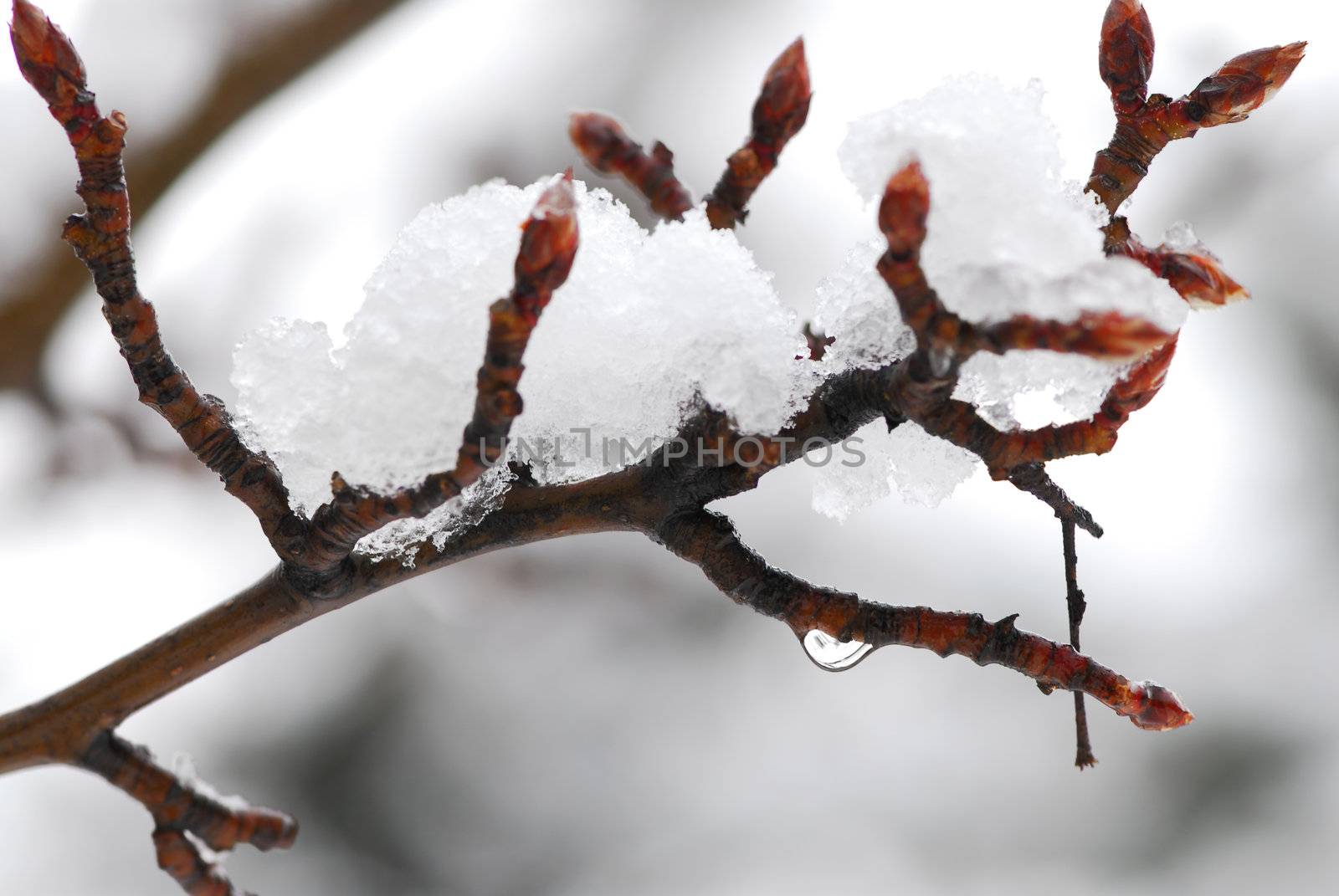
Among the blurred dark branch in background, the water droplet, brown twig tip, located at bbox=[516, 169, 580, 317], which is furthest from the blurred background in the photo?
brown twig tip, located at bbox=[516, 169, 580, 317]

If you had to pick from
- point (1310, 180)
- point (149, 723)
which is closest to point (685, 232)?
point (149, 723)

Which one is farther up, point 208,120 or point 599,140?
point 208,120

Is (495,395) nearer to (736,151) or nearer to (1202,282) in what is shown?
(736,151)

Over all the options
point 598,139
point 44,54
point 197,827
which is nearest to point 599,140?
point 598,139

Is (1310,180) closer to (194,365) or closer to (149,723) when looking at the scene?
(194,365)

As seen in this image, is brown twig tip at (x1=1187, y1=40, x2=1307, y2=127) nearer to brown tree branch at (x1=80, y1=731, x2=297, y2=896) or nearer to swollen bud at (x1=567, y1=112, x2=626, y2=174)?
swollen bud at (x1=567, y1=112, x2=626, y2=174)

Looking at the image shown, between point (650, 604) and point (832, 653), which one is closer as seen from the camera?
point (832, 653)

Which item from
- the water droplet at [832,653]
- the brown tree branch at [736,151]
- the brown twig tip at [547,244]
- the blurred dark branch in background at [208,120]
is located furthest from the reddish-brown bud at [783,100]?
the blurred dark branch in background at [208,120]

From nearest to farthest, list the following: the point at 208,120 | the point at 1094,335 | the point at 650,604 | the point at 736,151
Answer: the point at 1094,335, the point at 736,151, the point at 208,120, the point at 650,604
